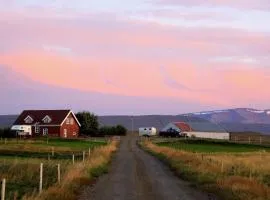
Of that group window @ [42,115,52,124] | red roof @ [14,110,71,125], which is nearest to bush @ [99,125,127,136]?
red roof @ [14,110,71,125]

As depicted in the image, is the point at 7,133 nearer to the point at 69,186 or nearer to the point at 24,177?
the point at 24,177

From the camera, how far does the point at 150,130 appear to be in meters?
154

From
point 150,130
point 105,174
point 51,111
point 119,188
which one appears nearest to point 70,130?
point 51,111

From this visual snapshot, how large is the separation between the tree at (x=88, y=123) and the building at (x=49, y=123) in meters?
5.64

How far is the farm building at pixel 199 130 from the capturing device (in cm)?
15459

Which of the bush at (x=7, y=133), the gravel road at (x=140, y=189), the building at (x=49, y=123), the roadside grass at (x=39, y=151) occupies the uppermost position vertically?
the building at (x=49, y=123)

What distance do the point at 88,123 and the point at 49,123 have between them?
13.5m

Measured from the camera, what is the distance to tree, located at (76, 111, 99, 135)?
459ft

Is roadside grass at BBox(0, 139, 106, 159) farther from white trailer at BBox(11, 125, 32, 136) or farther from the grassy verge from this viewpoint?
white trailer at BBox(11, 125, 32, 136)

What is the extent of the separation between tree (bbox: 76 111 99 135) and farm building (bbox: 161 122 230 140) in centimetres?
2154

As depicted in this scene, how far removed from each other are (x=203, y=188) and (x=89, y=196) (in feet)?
19.0

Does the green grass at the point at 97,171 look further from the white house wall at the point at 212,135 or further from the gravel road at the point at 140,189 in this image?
the white house wall at the point at 212,135

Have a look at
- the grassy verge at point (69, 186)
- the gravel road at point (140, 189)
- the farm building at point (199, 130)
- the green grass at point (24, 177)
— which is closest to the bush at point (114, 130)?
the farm building at point (199, 130)

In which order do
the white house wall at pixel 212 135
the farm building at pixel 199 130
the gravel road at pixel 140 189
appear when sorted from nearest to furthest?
the gravel road at pixel 140 189, the farm building at pixel 199 130, the white house wall at pixel 212 135
